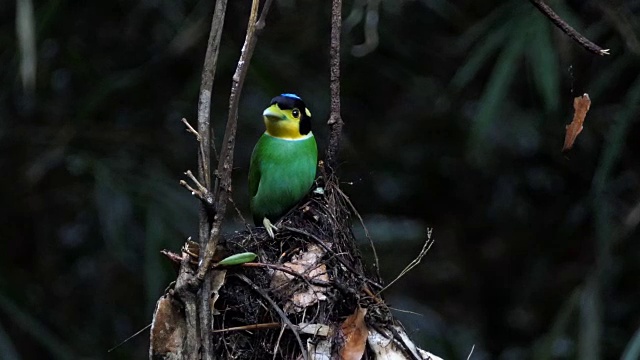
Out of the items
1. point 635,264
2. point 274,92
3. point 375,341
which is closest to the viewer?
point 375,341

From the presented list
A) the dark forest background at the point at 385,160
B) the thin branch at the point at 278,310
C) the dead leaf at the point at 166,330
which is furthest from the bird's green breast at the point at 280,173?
the dark forest background at the point at 385,160

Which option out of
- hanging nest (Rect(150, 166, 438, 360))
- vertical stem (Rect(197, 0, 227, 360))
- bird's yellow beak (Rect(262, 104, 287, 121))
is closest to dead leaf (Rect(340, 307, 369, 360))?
hanging nest (Rect(150, 166, 438, 360))

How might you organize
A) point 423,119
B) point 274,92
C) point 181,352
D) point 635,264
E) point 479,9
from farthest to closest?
point 423,119, point 479,9, point 635,264, point 274,92, point 181,352

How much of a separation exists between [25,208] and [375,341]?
275cm

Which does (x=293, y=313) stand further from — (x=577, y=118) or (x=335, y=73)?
(x=577, y=118)

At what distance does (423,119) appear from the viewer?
477cm

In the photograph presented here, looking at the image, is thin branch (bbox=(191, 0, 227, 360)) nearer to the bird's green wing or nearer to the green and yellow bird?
the green and yellow bird

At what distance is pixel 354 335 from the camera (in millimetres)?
1998

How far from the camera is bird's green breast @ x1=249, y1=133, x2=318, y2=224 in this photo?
2.62 m

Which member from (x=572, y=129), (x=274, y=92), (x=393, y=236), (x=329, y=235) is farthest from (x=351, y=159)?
(x=572, y=129)

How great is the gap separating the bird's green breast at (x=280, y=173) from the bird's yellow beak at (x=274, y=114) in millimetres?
91

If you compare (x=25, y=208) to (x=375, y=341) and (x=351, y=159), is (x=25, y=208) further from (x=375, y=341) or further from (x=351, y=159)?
(x=375, y=341)

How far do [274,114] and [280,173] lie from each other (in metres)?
0.16

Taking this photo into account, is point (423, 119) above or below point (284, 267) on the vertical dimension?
below
